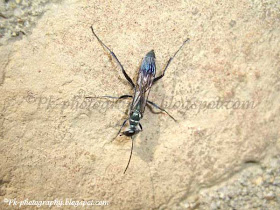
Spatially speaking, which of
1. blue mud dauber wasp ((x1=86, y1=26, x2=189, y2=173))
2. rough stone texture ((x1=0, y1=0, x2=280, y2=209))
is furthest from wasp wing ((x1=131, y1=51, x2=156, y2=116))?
rough stone texture ((x1=0, y1=0, x2=280, y2=209))

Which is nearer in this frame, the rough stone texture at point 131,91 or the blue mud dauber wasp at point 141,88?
the rough stone texture at point 131,91

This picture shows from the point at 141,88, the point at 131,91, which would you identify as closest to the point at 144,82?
the point at 141,88

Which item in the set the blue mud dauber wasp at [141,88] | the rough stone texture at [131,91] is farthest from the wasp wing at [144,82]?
the rough stone texture at [131,91]

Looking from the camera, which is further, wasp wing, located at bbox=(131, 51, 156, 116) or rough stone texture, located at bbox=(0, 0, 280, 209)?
wasp wing, located at bbox=(131, 51, 156, 116)

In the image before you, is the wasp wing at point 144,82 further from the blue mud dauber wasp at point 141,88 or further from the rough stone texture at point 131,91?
the rough stone texture at point 131,91

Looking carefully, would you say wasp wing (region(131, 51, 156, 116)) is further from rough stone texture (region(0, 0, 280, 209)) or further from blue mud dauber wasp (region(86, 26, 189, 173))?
rough stone texture (region(0, 0, 280, 209))

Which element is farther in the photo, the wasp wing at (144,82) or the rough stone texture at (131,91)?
the wasp wing at (144,82)

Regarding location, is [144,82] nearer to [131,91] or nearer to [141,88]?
[141,88]

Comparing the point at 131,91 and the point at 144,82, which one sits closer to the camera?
the point at 144,82
